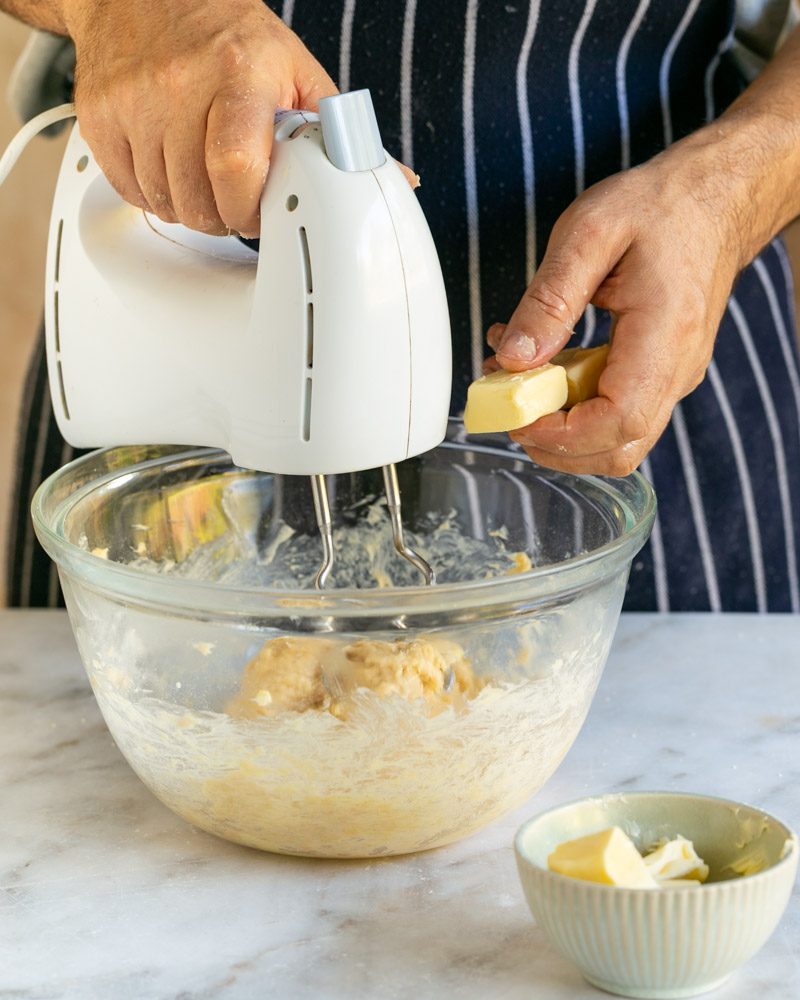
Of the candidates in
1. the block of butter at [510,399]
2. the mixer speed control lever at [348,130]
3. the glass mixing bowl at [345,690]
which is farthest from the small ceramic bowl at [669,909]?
the mixer speed control lever at [348,130]

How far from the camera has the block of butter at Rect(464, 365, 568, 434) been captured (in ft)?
2.57

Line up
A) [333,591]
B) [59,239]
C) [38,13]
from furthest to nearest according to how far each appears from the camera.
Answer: [38,13] < [59,239] < [333,591]

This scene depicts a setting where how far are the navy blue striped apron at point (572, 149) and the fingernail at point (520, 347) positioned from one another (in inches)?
15.5

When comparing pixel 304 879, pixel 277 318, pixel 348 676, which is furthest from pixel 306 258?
pixel 304 879

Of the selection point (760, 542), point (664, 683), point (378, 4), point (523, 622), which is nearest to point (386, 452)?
point (523, 622)

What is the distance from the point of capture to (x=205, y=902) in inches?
30.1

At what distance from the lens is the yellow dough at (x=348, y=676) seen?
2.54 feet

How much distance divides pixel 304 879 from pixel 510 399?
0.32m

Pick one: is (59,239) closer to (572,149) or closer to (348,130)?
(348,130)

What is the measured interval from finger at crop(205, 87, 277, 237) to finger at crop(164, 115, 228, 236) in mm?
14

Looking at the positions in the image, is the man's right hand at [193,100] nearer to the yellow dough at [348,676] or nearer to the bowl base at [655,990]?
the yellow dough at [348,676]

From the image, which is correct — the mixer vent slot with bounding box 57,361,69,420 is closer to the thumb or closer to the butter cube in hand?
the thumb

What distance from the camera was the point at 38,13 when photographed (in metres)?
1.07

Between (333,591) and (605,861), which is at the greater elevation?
(333,591)
